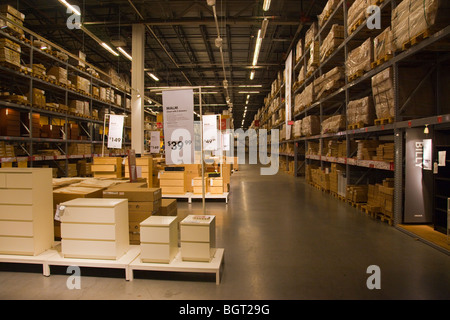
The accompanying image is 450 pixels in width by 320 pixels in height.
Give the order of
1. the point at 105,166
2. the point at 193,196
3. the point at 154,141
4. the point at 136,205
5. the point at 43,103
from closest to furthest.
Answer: the point at 136,205 < the point at 193,196 < the point at 105,166 < the point at 43,103 < the point at 154,141

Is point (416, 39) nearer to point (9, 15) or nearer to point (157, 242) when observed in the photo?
point (157, 242)

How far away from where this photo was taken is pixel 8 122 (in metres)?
7.36

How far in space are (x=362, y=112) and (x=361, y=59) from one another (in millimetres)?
1229

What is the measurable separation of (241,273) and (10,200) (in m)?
2.82

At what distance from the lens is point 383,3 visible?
5.41 metres

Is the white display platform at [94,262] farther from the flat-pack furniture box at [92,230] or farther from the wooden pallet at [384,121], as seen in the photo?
the wooden pallet at [384,121]

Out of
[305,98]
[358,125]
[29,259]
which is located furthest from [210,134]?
[29,259]

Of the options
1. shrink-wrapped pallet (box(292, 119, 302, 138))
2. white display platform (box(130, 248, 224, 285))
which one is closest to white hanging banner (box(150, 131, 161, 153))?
shrink-wrapped pallet (box(292, 119, 302, 138))

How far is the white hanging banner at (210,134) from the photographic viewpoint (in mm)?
7712

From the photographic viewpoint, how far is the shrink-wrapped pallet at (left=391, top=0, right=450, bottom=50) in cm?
389

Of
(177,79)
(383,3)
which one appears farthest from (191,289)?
(177,79)

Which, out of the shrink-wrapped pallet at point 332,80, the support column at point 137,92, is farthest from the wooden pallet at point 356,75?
the support column at point 137,92

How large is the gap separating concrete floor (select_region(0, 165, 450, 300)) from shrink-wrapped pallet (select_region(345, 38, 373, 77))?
3.49m
